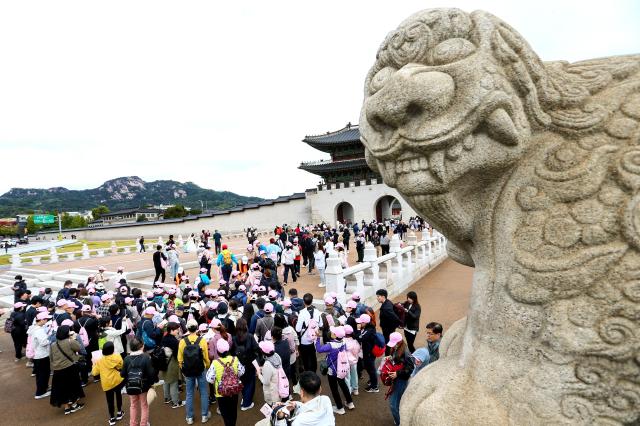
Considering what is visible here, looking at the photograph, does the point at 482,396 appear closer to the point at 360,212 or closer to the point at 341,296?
the point at 341,296

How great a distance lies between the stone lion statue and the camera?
2.11 meters

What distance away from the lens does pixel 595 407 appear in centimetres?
211

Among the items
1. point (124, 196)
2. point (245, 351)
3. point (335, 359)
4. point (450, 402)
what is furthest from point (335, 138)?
point (124, 196)

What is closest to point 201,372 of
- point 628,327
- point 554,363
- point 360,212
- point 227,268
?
point 554,363

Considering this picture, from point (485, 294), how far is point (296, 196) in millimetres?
37996

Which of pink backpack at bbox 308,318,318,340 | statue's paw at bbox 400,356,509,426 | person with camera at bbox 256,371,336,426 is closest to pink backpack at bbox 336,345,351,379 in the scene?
pink backpack at bbox 308,318,318,340

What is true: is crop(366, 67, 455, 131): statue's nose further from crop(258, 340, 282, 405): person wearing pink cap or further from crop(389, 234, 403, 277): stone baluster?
crop(389, 234, 403, 277): stone baluster

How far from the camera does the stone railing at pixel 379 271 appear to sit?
27.3ft

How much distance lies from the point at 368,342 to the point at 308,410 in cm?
234

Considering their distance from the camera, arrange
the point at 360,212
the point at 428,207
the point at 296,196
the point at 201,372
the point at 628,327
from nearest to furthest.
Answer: the point at 628,327, the point at 428,207, the point at 201,372, the point at 360,212, the point at 296,196

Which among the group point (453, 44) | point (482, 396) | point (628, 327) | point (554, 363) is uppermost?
point (453, 44)

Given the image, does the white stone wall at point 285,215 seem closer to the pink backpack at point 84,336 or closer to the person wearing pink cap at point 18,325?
the person wearing pink cap at point 18,325

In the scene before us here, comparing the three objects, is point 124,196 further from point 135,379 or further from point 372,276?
point 135,379

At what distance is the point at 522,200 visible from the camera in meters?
2.41
